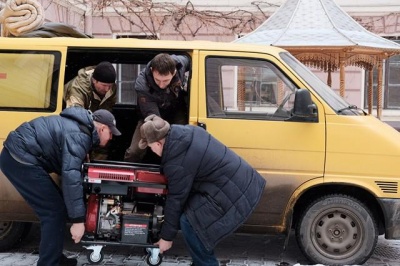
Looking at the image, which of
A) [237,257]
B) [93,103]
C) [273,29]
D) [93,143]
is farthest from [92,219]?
[273,29]

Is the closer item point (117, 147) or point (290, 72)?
point (290, 72)

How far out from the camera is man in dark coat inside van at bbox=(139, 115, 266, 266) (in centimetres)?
426

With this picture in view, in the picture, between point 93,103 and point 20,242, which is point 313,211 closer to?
point 93,103

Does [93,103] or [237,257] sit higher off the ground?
[93,103]

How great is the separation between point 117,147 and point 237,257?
1701 mm

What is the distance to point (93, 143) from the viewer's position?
4.54 m

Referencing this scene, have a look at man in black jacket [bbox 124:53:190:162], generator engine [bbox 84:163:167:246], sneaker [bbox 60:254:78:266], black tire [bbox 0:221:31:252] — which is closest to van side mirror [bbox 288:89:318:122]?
man in black jacket [bbox 124:53:190:162]

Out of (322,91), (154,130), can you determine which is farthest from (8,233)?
(322,91)

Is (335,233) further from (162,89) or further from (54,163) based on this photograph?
(54,163)

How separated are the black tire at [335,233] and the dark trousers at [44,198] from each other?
7.28 ft

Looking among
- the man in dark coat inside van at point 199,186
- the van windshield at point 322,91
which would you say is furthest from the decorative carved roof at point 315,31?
the man in dark coat inside van at point 199,186

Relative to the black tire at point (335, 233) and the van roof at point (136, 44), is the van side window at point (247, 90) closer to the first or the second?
the van roof at point (136, 44)

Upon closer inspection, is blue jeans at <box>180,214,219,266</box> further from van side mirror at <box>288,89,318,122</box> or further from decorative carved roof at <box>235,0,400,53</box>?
decorative carved roof at <box>235,0,400,53</box>

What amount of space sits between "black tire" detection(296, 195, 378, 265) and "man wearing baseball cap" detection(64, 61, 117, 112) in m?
2.23
